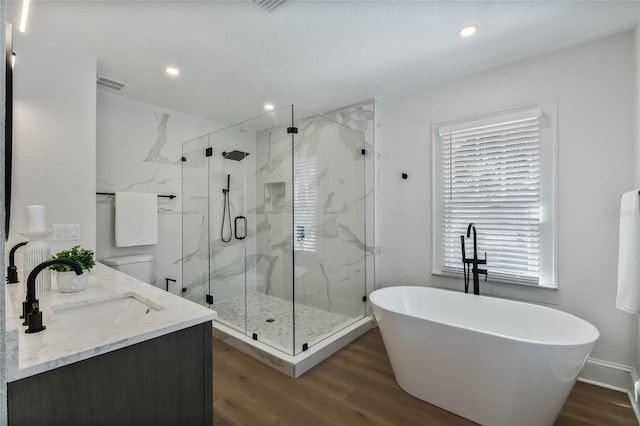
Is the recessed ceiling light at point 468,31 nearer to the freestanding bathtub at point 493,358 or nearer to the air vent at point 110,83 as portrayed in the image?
the freestanding bathtub at point 493,358

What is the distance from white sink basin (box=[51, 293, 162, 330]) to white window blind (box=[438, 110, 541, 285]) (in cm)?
254

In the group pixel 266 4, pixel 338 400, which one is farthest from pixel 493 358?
pixel 266 4

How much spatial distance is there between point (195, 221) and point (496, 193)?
128 inches

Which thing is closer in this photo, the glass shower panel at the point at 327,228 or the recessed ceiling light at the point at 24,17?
the recessed ceiling light at the point at 24,17

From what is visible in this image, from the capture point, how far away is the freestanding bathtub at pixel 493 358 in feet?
5.14

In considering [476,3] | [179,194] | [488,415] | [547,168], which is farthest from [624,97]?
[179,194]

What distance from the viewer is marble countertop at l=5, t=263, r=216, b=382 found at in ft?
2.62

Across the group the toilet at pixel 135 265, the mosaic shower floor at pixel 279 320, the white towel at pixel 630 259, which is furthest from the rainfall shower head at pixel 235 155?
the white towel at pixel 630 259

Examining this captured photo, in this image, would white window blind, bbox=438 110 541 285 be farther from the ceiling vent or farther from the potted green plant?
the potted green plant

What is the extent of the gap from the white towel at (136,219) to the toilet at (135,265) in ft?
0.49

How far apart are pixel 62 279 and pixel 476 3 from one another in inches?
110

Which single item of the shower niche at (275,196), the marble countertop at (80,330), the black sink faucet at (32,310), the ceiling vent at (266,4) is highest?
the ceiling vent at (266,4)

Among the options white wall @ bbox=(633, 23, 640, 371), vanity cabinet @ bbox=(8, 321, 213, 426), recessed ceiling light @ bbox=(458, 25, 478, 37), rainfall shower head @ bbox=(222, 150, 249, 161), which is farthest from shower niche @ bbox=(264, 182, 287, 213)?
white wall @ bbox=(633, 23, 640, 371)

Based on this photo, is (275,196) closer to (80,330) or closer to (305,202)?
(305,202)
